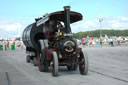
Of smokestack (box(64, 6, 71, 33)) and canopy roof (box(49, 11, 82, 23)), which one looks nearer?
smokestack (box(64, 6, 71, 33))

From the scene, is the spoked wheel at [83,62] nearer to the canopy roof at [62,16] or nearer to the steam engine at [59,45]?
the steam engine at [59,45]

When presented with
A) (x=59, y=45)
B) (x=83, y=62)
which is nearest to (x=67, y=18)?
(x=59, y=45)

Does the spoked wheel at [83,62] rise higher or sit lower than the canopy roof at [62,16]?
lower

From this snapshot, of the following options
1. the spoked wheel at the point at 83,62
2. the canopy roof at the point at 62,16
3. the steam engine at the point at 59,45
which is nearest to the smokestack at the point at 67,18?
the steam engine at the point at 59,45

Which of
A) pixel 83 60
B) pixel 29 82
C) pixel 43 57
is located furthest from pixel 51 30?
pixel 29 82

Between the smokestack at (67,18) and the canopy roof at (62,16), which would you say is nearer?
the smokestack at (67,18)

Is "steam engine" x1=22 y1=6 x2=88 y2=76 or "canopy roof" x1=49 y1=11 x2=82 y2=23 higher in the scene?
"canopy roof" x1=49 y1=11 x2=82 y2=23

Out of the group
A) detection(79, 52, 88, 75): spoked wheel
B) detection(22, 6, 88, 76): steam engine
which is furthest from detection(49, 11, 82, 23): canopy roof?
detection(79, 52, 88, 75): spoked wheel

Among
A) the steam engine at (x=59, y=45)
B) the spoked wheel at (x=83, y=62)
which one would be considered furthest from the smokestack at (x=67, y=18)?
the spoked wheel at (x=83, y=62)

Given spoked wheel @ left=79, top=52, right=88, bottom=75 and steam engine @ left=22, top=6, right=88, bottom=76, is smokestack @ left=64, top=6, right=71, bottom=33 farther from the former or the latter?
spoked wheel @ left=79, top=52, right=88, bottom=75

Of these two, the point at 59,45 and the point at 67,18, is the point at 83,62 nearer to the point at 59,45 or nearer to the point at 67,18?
the point at 59,45

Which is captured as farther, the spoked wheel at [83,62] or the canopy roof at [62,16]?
the canopy roof at [62,16]

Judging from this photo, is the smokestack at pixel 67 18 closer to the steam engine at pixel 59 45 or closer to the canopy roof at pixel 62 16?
the steam engine at pixel 59 45

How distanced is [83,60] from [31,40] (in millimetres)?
4002
